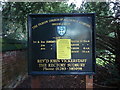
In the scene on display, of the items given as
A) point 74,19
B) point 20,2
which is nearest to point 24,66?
point 20,2

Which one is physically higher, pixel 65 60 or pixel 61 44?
pixel 61 44

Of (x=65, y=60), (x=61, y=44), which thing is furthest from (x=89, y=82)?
(x=61, y=44)

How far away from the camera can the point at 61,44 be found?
140 inches

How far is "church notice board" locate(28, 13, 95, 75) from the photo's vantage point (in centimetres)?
357

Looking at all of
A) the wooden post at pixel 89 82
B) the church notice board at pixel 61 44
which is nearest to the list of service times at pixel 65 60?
the church notice board at pixel 61 44

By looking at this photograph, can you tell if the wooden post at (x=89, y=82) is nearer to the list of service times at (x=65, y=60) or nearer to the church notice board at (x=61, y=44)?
the church notice board at (x=61, y=44)

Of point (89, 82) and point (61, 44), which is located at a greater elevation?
point (61, 44)

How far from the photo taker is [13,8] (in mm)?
6191

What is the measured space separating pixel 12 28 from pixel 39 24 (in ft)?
13.8

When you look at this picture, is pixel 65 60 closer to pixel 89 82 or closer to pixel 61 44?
pixel 61 44

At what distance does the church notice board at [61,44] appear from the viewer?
357cm

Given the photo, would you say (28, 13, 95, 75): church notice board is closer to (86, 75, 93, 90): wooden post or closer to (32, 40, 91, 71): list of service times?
(32, 40, 91, 71): list of service times

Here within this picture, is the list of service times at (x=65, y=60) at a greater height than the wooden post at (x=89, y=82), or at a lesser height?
greater

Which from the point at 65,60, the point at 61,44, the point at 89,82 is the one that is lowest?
the point at 89,82
